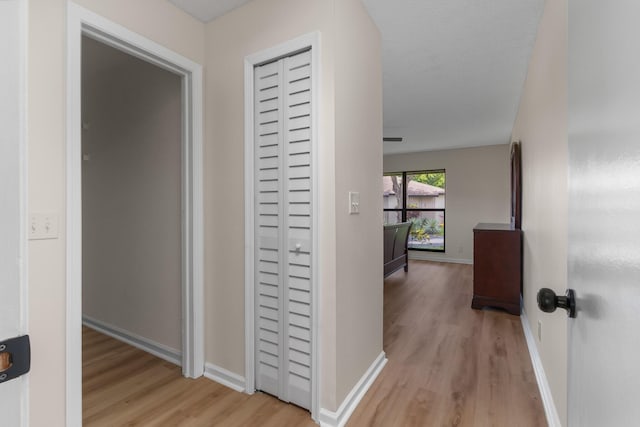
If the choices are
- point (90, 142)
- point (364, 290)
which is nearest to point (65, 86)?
point (90, 142)

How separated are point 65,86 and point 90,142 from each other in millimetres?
1732

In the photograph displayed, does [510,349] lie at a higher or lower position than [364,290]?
lower

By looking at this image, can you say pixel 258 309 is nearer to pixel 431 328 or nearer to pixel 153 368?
pixel 153 368

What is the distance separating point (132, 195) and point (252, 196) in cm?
129

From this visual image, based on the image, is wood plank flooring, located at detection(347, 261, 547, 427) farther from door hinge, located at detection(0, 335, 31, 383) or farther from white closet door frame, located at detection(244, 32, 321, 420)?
door hinge, located at detection(0, 335, 31, 383)

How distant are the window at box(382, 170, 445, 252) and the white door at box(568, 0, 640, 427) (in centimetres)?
671

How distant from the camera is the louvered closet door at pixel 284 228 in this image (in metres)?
1.73

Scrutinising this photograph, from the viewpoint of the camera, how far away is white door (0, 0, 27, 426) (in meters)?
0.43

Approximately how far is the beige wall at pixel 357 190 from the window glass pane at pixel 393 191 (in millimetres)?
5603

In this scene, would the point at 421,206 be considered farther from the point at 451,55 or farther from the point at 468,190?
the point at 451,55

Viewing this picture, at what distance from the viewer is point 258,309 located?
1916mm

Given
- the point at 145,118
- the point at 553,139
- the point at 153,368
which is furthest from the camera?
the point at 145,118

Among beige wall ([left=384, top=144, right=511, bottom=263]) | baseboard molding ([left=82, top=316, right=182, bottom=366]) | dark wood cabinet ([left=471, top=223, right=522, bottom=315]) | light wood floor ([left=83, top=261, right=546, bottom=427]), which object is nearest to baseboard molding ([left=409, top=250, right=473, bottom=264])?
beige wall ([left=384, top=144, right=511, bottom=263])

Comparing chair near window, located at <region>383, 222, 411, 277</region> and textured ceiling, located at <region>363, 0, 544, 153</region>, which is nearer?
textured ceiling, located at <region>363, 0, 544, 153</region>
